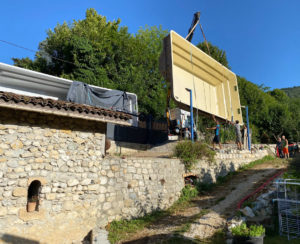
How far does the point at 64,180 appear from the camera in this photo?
18.1 feet

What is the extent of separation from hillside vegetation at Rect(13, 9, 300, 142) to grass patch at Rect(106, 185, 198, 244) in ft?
23.8

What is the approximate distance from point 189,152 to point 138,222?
3.43m

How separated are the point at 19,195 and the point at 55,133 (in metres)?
1.63

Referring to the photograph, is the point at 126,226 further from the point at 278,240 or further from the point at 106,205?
the point at 278,240

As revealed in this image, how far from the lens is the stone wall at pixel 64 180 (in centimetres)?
483

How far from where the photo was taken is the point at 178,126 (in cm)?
1106

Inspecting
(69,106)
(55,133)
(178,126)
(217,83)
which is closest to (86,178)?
(55,133)

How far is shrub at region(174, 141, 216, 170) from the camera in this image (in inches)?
334

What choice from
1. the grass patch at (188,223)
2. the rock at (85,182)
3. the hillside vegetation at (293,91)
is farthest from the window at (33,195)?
the hillside vegetation at (293,91)

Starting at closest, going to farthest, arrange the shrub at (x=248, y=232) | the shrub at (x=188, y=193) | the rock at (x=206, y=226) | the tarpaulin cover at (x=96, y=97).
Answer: the shrub at (x=248, y=232)
the rock at (x=206, y=226)
the shrub at (x=188, y=193)
the tarpaulin cover at (x=96, y=97)

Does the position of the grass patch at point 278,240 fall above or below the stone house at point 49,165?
below

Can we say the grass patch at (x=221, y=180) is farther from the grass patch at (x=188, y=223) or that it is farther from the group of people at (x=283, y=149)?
the grass patch at (x=188, y=223)

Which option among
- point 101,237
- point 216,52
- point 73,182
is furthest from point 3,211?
point 216,52

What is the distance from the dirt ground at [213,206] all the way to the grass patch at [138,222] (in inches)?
8.1
